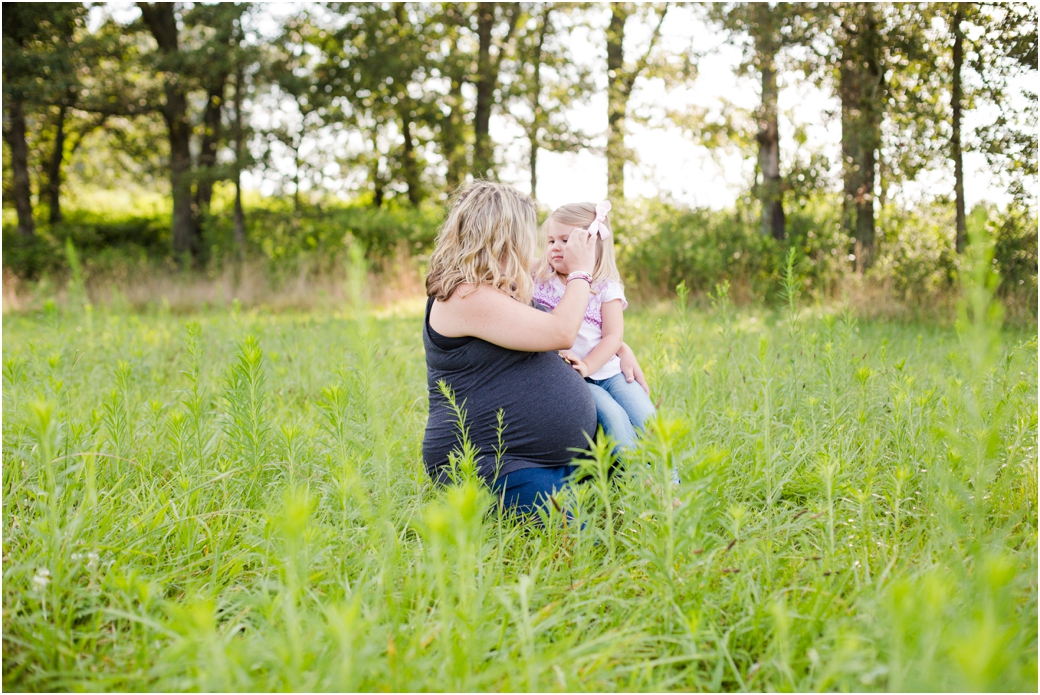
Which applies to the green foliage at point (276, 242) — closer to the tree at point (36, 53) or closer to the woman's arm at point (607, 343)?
the tree at point (36, 53)

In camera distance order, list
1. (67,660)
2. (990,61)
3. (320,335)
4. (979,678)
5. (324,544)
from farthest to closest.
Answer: (990,61), (320,335), (324,544), (67,660), (979,678)

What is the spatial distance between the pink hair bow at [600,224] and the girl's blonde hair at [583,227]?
5cm

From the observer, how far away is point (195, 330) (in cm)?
288

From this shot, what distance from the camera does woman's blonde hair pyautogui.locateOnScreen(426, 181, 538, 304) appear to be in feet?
8.20

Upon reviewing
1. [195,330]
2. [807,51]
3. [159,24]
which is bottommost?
[195,330]

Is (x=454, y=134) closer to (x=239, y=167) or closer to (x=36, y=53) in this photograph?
(x=239, y=167)

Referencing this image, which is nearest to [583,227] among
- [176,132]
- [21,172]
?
[176,132]

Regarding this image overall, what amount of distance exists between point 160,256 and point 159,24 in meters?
5.15

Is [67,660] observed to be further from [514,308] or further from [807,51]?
[807,51]

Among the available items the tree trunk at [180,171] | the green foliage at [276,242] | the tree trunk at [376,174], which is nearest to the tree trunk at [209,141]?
the tree trunk at [180,171]

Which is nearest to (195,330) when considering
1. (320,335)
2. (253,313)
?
(320,335)

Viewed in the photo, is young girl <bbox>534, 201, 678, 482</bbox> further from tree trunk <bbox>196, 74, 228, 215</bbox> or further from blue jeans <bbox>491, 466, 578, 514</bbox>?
tree trunk <bbox>196, 74, 228, 215</bbox>

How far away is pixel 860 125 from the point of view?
8555 millimetres

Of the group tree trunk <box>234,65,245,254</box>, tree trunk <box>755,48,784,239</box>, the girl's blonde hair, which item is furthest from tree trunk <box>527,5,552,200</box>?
the girl's blonde hair
